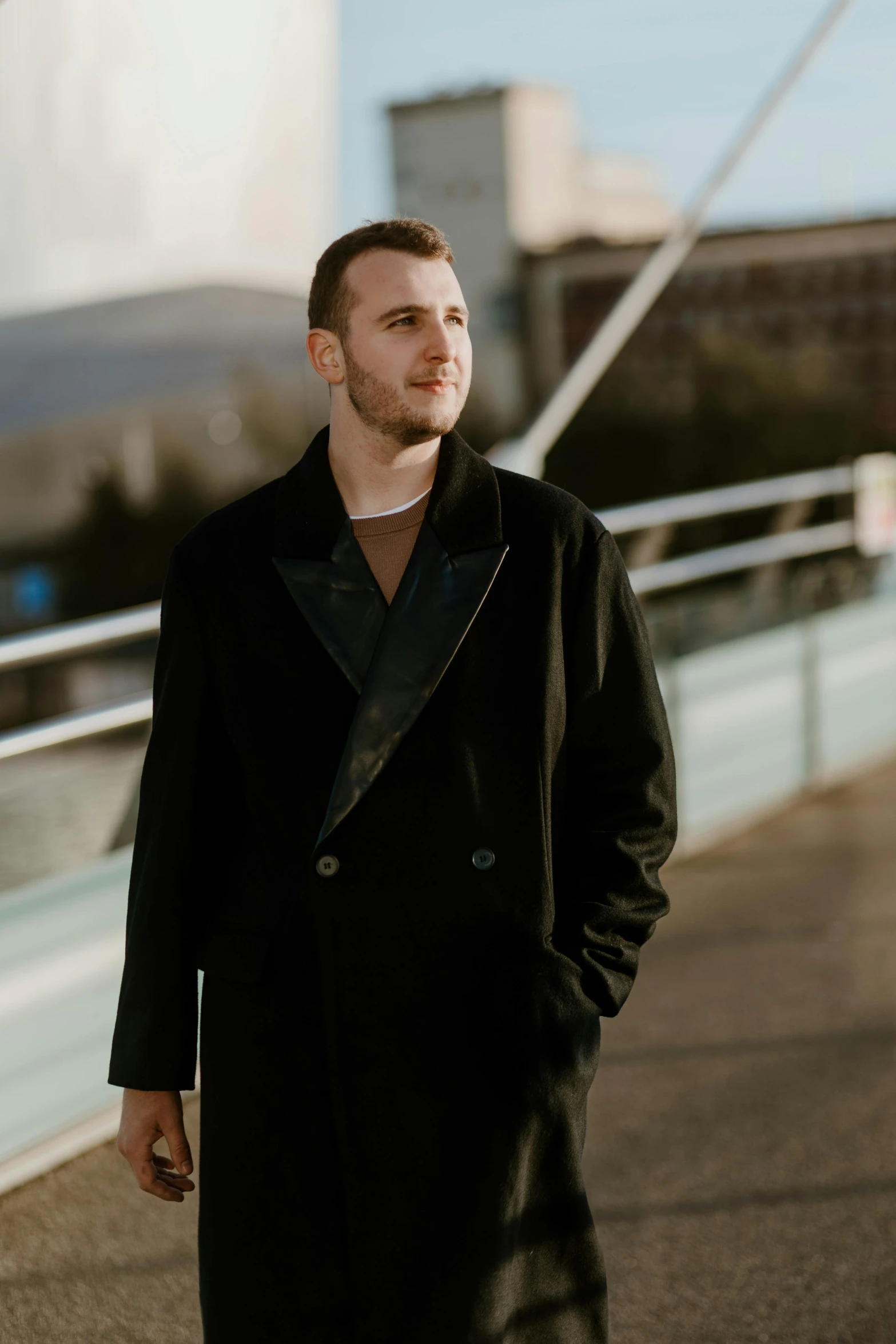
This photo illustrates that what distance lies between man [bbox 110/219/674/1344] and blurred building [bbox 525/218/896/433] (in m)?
20.2

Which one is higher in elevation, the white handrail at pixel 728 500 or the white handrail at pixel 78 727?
the white handrail at pixel 78 727

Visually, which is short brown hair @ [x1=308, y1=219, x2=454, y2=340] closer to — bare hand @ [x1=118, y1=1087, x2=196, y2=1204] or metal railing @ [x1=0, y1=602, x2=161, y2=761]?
bare hand @ [x1=118, y1=1087, x2=196, y2=1204]

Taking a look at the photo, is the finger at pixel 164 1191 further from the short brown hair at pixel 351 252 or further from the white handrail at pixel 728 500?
the white handrail at pixel 728 500

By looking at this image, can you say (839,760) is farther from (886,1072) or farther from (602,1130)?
(602,1130)

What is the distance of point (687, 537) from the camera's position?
20.0 metres

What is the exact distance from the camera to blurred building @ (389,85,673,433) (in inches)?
752

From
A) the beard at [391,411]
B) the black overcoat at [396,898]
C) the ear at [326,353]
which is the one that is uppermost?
the ear at [326,353]

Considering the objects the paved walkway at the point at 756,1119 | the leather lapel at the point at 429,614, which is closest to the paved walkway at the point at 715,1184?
the paved walkway at the point at 756,1119

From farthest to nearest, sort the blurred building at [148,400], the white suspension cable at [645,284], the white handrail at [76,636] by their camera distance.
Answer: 1. the blurred building at [148,400]
2. the white suspension cable at [645,284]
3. the white handrail at [76,636]

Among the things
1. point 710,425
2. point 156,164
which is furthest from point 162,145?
point 710,425

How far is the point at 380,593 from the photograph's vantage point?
1489mm

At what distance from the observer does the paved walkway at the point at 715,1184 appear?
7.59 feet

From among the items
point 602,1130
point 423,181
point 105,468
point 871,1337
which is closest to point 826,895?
point 602,1130

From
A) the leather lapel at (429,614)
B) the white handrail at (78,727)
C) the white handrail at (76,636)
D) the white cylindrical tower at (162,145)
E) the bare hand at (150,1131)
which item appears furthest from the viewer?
the white cylindrical tower at (162,145)
